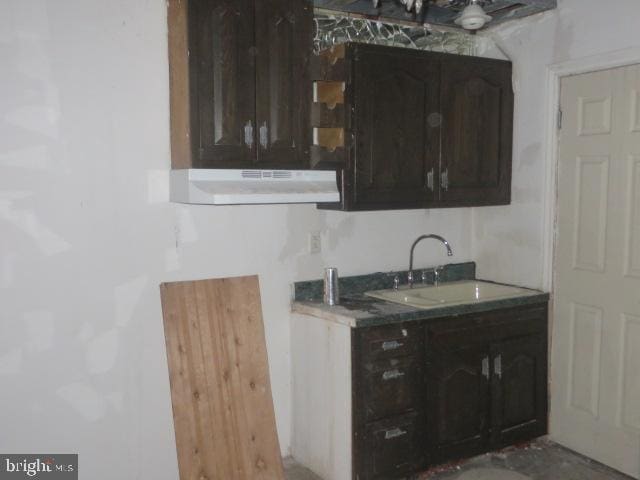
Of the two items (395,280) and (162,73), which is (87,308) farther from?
(395,280)

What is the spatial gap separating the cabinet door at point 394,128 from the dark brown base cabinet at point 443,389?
0.69m

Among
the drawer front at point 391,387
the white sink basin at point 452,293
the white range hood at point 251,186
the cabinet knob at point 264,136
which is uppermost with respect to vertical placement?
the cabinet knob at point 264,136

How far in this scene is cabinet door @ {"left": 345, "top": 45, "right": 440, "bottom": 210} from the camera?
9.69 feet

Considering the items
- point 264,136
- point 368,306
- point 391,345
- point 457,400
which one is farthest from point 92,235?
point 457,400

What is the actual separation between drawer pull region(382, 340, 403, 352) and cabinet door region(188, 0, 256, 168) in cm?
105

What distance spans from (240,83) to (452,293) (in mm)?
1810

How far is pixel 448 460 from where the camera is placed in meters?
3.04

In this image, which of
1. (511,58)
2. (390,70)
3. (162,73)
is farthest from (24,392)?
(511,58)

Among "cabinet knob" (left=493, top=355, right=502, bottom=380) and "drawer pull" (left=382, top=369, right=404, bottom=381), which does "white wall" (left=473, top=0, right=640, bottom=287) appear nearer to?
"cabinet knob" (left=493, top=355, right=502, bottom=380)

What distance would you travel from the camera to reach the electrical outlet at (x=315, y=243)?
3.22 meters

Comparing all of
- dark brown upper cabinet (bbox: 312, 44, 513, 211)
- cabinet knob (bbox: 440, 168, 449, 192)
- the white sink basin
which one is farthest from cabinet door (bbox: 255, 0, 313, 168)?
the white sink basin

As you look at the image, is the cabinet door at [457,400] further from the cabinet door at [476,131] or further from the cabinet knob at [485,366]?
the cabinet door at [476,131]

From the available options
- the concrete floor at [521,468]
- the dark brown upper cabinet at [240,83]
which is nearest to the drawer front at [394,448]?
the concrete floor at [521,468]

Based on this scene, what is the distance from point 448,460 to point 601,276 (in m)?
1.23
